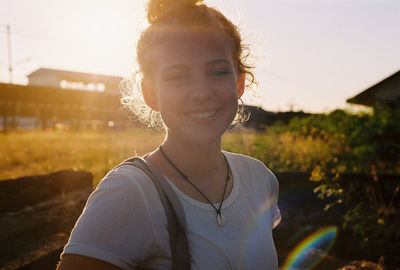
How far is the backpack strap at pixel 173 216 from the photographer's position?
1.08m

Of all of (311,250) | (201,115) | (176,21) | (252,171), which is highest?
(176,21)

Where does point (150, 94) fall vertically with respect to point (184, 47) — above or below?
below

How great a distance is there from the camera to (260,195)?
1.50m

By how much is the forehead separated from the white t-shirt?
48cm

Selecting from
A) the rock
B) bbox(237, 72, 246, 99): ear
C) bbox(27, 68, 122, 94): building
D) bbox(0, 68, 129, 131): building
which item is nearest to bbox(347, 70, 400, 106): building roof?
the rock

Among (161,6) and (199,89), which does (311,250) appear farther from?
(161,6)

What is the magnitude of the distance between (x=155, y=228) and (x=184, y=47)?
0.71m

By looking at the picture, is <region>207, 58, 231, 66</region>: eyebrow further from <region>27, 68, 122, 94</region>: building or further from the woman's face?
<region>27, 68, 122, 94</region>: building

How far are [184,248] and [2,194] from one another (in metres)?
2.94

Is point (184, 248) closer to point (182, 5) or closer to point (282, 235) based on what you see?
point (182, 5)

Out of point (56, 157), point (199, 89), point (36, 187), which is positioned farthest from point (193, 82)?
point (56, 157)

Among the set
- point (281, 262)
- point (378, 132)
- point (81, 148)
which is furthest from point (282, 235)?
point (81, 148)

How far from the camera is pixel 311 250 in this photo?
10.8 ft

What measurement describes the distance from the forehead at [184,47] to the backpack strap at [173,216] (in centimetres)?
43
